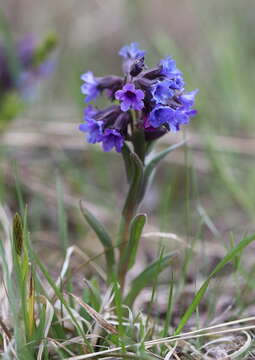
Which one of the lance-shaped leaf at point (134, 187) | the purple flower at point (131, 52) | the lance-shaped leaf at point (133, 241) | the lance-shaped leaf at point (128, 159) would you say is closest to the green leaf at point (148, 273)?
the lance-shaped leaf at point (133, 241)

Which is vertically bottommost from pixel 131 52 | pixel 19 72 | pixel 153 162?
pixel 153 162

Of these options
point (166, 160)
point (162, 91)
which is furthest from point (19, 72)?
point (162, 91)

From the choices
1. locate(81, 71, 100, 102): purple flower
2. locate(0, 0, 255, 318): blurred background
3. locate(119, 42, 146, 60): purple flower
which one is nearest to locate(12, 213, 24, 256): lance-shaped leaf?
locate(0, 0, 255, 318): blurred background

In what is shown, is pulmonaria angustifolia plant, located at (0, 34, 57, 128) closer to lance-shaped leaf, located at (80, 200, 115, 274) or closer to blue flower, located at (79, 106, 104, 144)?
blue flower, located at (79, 106, 104, 144)

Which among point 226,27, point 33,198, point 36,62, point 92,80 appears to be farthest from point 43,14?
point 92,80

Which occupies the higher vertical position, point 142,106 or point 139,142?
point 142,106

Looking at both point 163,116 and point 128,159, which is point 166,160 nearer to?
point 128,159

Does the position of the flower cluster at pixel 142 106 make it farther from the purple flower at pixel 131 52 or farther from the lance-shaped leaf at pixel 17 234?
the lance-shaped leaf at pixel 17 234
